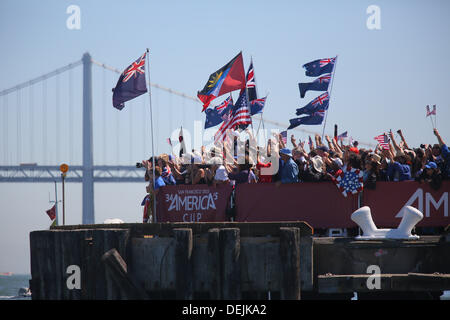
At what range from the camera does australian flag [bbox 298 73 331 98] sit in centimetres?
1911

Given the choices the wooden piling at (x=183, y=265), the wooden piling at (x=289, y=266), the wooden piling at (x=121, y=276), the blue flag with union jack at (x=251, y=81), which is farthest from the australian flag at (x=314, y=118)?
the wooden piling at (x=121, y=276)

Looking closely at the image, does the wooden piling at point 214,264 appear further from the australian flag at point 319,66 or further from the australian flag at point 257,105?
the australian flag at point 257,105

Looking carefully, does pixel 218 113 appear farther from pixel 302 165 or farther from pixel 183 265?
pixel 183 265

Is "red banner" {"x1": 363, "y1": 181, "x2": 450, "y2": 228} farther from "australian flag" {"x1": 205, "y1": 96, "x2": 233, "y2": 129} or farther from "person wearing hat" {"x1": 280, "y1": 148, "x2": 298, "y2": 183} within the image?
"australian flag" {"x1": 205, "y1": 96, "x2": 233, "y2": 129}

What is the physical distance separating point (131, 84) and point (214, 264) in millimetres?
6720

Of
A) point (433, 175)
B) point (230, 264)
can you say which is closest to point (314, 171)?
point (433, 175)

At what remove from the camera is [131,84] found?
16797 millimetres

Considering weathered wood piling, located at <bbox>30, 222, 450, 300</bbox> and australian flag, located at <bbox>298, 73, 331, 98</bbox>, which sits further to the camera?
australian flag, located at <bbox>298, 73, 331, 98</bbox>

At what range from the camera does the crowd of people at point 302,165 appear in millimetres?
13750

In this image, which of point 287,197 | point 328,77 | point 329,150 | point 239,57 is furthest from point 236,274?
point 328,77

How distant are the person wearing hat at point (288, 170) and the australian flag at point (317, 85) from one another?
5235 mm

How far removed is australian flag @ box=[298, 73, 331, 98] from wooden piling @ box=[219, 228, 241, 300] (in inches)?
341

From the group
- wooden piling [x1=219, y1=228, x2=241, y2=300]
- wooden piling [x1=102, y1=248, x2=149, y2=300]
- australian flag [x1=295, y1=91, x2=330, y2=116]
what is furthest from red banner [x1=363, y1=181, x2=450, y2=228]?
australian flag [x1=295, y1=91, x2=330, y2=116]
